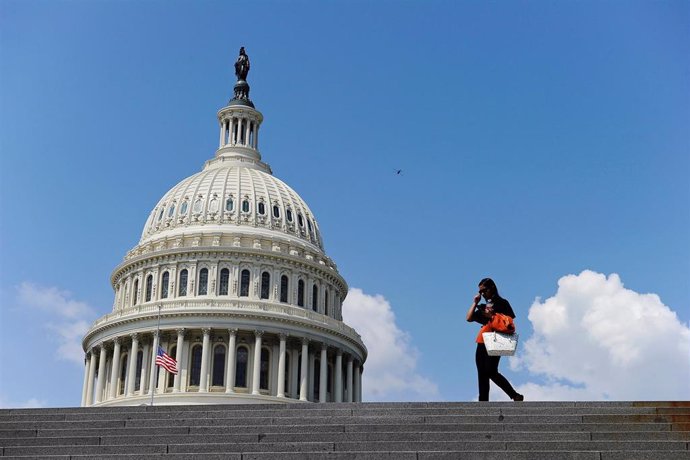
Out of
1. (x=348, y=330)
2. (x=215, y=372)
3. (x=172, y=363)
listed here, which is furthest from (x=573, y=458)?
(x=348, y=330)

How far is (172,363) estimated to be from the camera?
61906 millimetres

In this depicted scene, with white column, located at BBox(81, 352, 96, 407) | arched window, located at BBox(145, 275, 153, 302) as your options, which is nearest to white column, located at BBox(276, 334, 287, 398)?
arched window, located at BBox(145, 275, 153, 302)

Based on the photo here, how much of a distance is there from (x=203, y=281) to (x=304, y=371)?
1170 centimetres

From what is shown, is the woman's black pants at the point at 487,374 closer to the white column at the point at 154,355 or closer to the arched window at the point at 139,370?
the white column at the point at 154,355

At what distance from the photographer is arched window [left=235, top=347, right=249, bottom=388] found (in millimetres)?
73625

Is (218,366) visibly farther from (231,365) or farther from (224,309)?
(224,309)

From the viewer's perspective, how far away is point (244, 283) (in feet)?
258

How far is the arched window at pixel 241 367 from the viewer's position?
242ft

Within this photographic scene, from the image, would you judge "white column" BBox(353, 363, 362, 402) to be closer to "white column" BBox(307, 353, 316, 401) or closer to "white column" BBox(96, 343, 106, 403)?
"white column" BBox(307, 353, 316, 401)

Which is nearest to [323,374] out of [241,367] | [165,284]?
[241,367]

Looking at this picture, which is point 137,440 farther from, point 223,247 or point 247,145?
point 247,145

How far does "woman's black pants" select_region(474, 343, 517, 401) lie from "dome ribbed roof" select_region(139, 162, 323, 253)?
6367 centimetres

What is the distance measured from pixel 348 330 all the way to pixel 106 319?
20740mm

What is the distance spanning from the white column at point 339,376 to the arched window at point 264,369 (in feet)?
21.0
